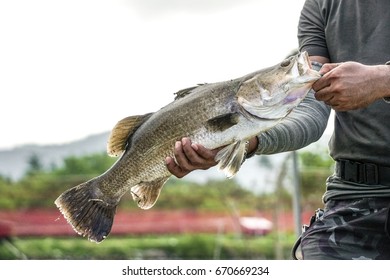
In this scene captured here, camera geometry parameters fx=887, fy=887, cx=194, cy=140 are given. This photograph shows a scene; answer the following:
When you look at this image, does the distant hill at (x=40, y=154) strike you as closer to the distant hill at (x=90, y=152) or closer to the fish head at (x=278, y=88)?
the distant hill at (x=90, y=152)

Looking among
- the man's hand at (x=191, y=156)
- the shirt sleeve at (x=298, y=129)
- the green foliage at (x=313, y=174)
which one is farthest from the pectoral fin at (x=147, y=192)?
the green foliage at (x=313, y=174)

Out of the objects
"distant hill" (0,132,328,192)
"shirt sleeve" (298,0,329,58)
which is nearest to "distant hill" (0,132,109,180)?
"distant hill" (0,132,328,192)

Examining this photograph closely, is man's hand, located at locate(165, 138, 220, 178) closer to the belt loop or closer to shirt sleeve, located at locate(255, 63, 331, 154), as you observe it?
shirt sleeve, located at locate(255, 63, 331, 154)

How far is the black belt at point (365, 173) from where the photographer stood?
3.35m

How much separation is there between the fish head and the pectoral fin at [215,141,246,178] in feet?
0.43

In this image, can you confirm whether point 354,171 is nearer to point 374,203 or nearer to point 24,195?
point 374,203

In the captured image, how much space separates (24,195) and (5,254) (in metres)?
3.46

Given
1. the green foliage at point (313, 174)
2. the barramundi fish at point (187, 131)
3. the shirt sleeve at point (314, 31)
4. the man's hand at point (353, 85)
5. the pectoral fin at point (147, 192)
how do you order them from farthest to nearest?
the green foliage at point (313, 174)
the shirt sleeve at point (314, 31)
the pectoral fin at point (147, 192)
the barramundi fish at point (187, 131)
the man's hand at point (353, 85)

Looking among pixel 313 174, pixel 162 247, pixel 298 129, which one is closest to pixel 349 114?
pixel 298 129

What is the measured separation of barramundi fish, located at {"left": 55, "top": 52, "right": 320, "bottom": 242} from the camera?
3.17m

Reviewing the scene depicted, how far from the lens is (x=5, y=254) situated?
18.3m

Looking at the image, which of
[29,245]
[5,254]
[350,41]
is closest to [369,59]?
[350,41]

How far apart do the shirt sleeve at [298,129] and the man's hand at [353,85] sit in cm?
29

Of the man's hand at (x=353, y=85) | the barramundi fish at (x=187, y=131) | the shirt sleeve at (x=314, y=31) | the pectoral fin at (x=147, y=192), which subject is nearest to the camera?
the man's hand at (x=353, y=85)
